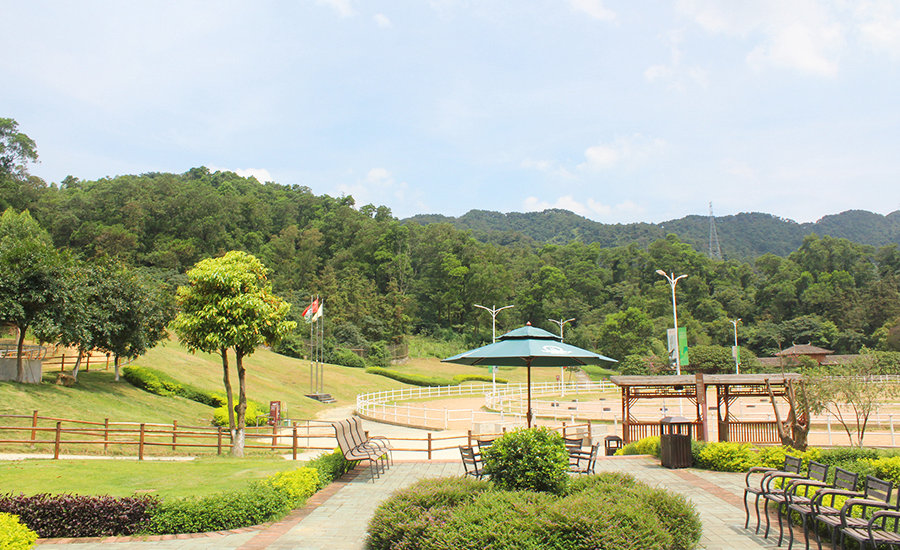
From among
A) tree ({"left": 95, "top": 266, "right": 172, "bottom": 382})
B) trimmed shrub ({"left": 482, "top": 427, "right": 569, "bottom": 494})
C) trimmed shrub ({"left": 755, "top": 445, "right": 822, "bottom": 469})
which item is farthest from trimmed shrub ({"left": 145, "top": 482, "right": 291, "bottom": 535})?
tree ({"left": 95, "top": 266, "right": 172, "bottom": 382})

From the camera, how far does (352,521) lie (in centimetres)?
864

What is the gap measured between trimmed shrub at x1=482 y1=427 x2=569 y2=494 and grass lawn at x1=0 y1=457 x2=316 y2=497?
4.92 meters

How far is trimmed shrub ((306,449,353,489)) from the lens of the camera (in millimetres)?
11132

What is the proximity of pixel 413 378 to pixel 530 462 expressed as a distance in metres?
47.7

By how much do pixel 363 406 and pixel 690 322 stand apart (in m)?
64.2

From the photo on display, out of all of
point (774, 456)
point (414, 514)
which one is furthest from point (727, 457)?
point (414, 514)

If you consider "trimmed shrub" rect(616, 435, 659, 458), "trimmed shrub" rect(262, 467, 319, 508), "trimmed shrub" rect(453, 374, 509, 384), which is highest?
"trimmed shrub" rect(262, 467, 319, 508)

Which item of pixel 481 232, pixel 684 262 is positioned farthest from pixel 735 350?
pixel 481 232

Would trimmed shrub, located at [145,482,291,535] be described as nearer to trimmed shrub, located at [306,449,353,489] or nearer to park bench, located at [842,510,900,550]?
trimmed shrub, located at [306,449,353,489]

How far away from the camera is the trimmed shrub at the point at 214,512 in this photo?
8242 millimetres

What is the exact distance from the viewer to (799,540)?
292 inches

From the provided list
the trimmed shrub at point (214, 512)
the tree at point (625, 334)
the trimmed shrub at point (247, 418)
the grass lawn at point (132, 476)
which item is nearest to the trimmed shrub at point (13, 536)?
the trimmed shrub at point (214, 512)

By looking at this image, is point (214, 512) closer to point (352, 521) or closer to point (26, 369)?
point (352, 521)

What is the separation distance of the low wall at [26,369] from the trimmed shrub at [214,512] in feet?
63.5
